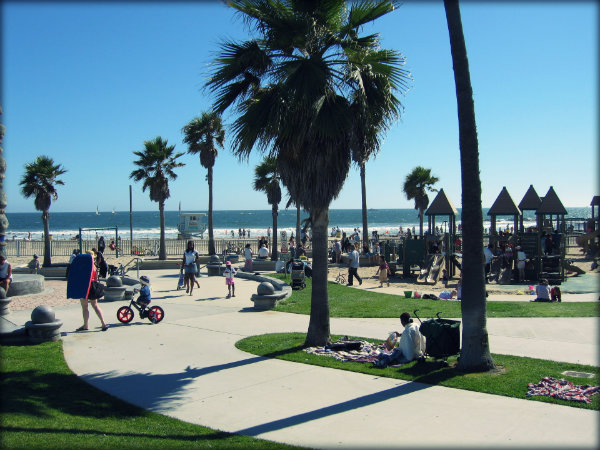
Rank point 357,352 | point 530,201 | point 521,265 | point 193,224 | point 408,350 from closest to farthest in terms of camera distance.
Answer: point 408,350, point 357,352, point 521,265, point 530,201, point 193,224

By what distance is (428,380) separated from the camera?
7773 millimetres

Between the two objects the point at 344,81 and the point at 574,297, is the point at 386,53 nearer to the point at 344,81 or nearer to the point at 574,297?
the point at 344,81

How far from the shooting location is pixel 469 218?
26.7 ft

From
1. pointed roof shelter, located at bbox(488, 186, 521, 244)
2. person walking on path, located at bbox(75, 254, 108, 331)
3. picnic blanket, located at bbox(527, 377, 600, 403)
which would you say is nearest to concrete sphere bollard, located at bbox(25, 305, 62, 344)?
person walking on path, located at bbox(75, 254, 108, 331)

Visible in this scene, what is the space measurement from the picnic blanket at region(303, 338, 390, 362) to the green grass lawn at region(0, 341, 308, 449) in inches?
144

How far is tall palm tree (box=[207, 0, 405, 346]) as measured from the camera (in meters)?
9.18

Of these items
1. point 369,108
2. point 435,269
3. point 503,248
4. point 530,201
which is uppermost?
point 369,108

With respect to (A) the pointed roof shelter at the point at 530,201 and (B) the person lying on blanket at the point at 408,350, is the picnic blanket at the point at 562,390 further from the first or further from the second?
(A) the pointed roof shelter at the point at 530,201

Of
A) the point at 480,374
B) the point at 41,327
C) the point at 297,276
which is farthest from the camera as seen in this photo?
the point at 297,276

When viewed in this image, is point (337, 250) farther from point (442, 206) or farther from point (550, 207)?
point (550, 207)

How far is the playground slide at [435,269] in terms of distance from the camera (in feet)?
72.6

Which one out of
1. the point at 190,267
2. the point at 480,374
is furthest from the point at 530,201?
the point at 480,374

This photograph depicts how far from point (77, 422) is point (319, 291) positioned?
502 centimetres

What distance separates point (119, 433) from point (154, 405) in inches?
48.5
